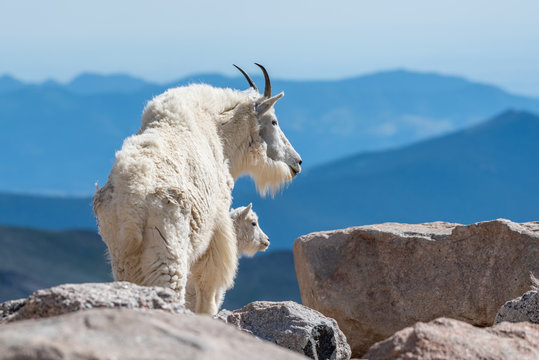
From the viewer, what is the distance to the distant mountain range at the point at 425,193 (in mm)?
93875

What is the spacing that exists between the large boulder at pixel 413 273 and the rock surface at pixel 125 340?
4267 mm

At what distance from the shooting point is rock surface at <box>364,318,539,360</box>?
343 cm

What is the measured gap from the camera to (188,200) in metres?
5.36

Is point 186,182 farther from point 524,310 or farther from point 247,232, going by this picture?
point 247,232

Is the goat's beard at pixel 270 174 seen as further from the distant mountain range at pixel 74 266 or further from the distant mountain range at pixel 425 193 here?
the distant mountain range at pixel 425 193

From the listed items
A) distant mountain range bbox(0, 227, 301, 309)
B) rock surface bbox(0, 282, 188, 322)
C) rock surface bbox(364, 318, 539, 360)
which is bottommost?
rock surface bbox(364, 318, 539, 360)

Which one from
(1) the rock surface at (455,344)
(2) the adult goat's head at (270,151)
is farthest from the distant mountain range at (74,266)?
(1) the rock surface at (455,344)

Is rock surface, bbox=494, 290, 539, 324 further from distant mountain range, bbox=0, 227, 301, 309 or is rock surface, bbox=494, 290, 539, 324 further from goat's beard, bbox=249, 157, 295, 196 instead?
distant mountain range, bbox=0, 227, 301, 309

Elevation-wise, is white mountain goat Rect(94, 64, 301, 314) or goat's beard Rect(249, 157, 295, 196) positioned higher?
goat's beard Rect(249, 157, 295, 196)

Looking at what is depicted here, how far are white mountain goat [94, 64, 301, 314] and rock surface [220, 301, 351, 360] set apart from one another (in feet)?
1.68

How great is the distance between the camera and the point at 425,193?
9925 cm

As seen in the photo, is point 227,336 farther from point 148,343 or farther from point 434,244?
point 434,244

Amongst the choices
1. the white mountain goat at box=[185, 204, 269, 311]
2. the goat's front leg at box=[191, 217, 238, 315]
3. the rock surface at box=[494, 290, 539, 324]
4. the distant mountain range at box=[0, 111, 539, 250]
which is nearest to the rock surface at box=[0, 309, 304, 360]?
the rock surface at box=[494, 290, 539, 324]

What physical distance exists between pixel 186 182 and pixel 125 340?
2957mm
